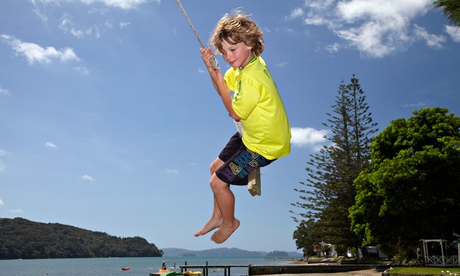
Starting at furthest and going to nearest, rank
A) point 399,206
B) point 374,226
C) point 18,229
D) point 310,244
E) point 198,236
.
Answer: point 18,229 < point 310,244 < point 374,226 < point 399,206 < point 198,236

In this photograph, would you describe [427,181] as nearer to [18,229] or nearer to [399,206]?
[399,206]

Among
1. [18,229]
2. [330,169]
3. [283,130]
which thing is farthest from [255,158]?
[18,229]

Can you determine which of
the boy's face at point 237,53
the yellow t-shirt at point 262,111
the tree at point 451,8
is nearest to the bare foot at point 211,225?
the yellow t-shirt at point 262,111

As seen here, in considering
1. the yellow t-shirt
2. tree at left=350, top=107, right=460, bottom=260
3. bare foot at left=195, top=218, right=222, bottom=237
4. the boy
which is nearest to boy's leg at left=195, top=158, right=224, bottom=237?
bare foot at left=195, top=218, right=222, bottom=237

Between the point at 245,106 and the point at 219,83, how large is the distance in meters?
0.21

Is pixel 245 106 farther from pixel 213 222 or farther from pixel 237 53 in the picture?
pixel 213 222

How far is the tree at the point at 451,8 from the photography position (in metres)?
13.0

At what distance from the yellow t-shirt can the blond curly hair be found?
0.10 metres

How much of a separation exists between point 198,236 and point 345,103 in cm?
4674

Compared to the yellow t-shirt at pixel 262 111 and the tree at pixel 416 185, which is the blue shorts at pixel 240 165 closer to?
the yellow t-shirt at pixel 262 111

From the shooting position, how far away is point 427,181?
3491 centimetres

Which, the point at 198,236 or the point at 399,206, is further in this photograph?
the point at 399,206

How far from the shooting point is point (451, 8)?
13.2 meters

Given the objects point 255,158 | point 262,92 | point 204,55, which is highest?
point 204,55
